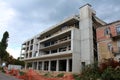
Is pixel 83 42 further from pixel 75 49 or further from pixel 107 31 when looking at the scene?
pixel 107 31

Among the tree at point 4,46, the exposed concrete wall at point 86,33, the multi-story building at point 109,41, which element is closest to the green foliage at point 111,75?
the multi-story building at point 109,41

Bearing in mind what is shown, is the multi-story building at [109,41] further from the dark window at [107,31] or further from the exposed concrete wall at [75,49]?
the exposed concrete wall at [75,49]

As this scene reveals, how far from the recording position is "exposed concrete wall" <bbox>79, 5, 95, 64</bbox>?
36125 mm

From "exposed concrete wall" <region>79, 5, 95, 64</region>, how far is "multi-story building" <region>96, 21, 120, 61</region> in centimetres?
245

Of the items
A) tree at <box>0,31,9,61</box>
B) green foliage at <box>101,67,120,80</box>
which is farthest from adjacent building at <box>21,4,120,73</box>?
tree at <box>0,31,9,61</box>

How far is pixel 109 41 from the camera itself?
32938 mm

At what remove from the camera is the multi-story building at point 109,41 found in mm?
31344

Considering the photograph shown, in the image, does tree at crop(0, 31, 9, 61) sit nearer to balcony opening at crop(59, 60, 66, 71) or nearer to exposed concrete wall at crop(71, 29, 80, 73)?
balcony opening at crop(59, 60, 66, 71)

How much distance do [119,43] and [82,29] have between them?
35.6 ft

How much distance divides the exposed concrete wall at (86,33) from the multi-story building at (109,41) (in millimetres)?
2448

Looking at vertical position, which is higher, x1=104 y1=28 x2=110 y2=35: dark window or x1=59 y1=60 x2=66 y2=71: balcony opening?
x1=104 y1=28 x2=110 y2=35: dark window

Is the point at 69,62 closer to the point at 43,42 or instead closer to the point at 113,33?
the point at 113,33

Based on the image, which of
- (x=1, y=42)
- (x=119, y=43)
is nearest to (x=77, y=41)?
(x=119, y=43)

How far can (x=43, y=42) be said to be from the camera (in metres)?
53.8
